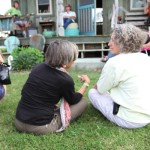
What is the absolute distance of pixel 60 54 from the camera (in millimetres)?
2717

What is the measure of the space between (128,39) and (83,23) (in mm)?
7902

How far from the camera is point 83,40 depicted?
891cm

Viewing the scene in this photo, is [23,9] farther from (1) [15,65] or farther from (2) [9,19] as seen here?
(1) [15,65]

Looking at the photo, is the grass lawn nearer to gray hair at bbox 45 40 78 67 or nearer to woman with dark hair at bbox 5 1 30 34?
gray hair at bbox 45 40 78 67

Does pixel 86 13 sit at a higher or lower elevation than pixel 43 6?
lower

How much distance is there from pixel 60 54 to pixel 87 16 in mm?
7888

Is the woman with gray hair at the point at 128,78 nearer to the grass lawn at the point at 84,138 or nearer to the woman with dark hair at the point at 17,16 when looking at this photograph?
the grass lawn at the point at 84,138

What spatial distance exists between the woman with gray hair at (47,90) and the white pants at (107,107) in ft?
1.53

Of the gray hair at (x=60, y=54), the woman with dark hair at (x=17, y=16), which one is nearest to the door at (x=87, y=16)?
the woman with dark hair at (x=17, y=16)

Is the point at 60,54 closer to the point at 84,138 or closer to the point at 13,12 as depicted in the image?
the point at 84,138

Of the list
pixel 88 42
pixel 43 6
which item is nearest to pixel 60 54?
pixel 88 42

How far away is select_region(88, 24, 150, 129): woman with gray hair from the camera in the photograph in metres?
2.82

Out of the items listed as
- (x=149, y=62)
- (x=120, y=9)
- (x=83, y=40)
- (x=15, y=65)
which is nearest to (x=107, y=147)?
(x=149, y=62)

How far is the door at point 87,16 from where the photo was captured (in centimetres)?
1016
